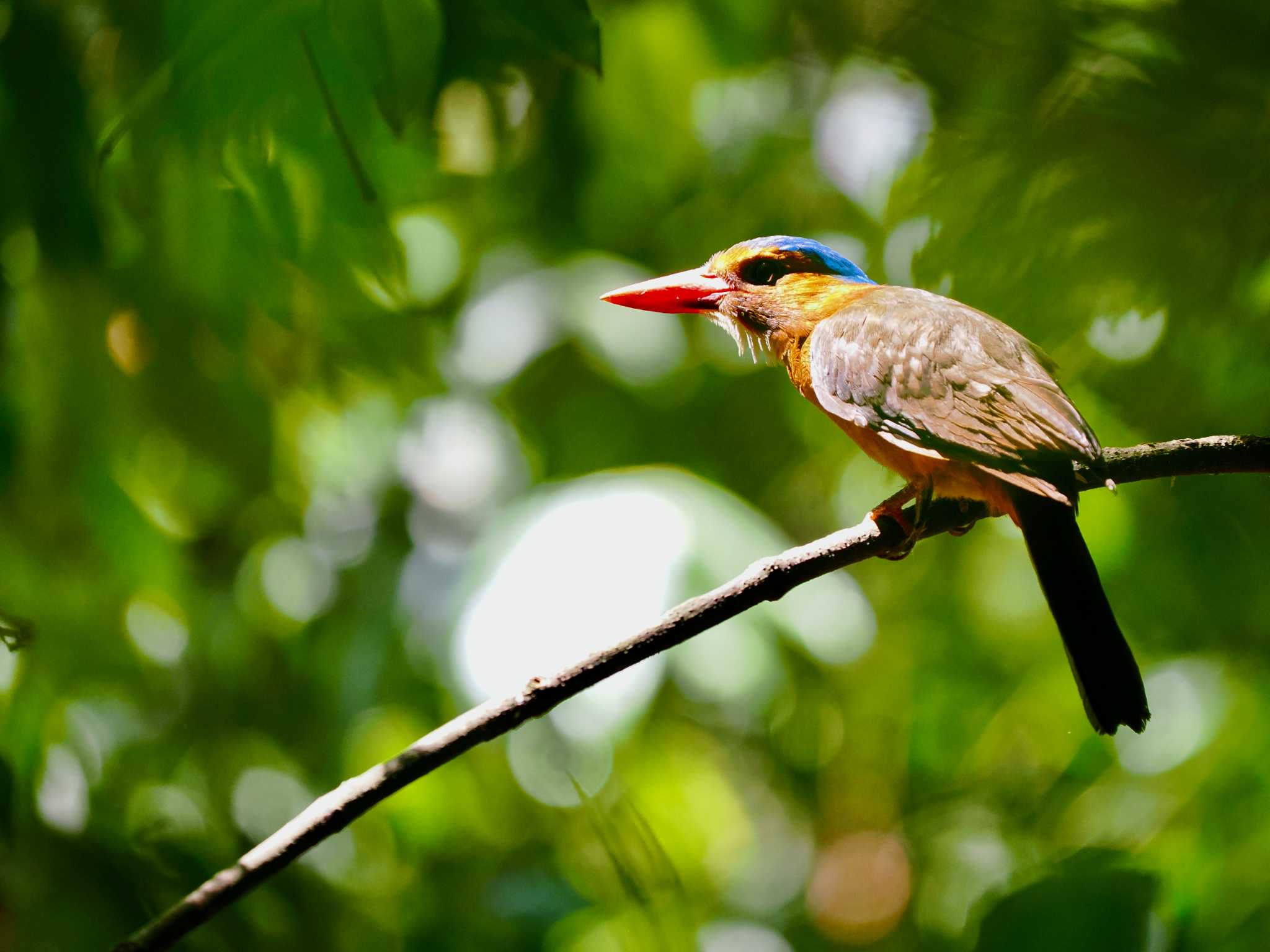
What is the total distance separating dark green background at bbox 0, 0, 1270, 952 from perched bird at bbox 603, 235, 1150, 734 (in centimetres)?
8

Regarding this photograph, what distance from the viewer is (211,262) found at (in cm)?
150

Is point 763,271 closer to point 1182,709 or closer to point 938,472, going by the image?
point 938,472

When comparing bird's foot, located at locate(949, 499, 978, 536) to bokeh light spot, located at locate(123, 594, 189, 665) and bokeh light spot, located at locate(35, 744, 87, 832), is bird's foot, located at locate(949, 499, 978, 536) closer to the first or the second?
bokeh light spot, located at locate(35, 744, 87, 832)

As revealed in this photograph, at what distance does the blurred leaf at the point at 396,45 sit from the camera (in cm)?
109

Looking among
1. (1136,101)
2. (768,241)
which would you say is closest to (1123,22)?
(1136,101)

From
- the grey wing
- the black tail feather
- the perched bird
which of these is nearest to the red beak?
the perched bird

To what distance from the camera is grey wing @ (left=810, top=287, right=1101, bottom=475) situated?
1048mm

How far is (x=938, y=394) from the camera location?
3.89 ft

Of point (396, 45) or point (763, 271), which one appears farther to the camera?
point (763, 271)

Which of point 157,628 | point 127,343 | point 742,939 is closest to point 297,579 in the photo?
point 157,628

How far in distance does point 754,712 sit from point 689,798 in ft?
1.08

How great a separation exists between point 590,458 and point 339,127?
912mm

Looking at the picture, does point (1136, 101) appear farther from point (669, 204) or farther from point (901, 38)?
point (669, 204)

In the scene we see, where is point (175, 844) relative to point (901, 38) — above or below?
below
